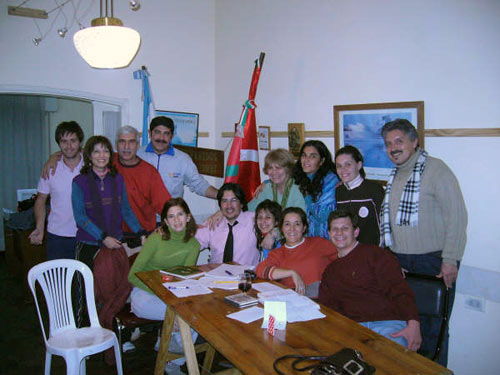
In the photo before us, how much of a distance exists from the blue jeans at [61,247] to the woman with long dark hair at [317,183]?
1996 mm

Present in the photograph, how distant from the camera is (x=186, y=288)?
2.52 metres

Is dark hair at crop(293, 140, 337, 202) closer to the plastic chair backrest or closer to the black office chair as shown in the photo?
the black office chair

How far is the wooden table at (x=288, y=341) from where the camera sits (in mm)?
1623

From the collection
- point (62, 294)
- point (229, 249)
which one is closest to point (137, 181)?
point (229, 249)

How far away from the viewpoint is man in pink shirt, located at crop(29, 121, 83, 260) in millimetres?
3473

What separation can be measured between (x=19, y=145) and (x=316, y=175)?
17.8 feet

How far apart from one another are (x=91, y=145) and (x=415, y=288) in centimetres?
245

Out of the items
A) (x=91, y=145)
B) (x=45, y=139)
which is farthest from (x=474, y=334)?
(x=45, y=139)

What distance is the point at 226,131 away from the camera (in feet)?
17.6

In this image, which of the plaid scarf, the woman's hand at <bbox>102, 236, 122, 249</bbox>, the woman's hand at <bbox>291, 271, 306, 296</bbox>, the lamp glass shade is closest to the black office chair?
the plaid scarf

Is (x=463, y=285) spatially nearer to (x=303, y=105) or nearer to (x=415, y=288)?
(x=415, y=288)

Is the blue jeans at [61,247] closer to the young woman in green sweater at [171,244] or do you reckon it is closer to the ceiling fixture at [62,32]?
the young woman in green sweater at [171,244]

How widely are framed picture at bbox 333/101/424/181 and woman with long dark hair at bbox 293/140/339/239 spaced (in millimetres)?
398

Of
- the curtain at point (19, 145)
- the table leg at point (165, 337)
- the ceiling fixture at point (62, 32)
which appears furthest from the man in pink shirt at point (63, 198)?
the curtain at point (19, 145)
